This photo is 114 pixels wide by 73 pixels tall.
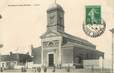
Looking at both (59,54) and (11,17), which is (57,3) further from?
(59,54)

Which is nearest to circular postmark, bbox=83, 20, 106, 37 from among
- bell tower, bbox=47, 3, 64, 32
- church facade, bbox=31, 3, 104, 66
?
church facade, bbox=31, 3, 104, 66

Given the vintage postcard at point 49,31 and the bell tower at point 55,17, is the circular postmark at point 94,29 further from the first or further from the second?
the bell tower at point 55,17

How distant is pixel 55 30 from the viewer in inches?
293

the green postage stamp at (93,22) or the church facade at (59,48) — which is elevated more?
the green postage stamp at (93,22)

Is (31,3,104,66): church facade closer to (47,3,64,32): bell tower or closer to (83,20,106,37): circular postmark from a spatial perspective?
(47,3,64,32): bell tower

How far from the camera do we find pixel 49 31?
6.79 m

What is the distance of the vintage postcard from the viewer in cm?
609

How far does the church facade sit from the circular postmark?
0.59 feet

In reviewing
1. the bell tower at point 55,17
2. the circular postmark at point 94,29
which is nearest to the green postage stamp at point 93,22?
the circular postmark at point 94,29

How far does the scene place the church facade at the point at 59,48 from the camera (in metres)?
6.45

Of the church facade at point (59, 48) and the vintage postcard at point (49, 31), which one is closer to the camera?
the vintage postcard at point (49, 31)

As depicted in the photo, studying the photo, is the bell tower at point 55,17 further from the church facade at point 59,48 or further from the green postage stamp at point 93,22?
the green postage stamp at point 93,22

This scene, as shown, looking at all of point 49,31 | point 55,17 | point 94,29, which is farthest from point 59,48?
point 94,29

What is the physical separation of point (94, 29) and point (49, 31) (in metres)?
1.05
